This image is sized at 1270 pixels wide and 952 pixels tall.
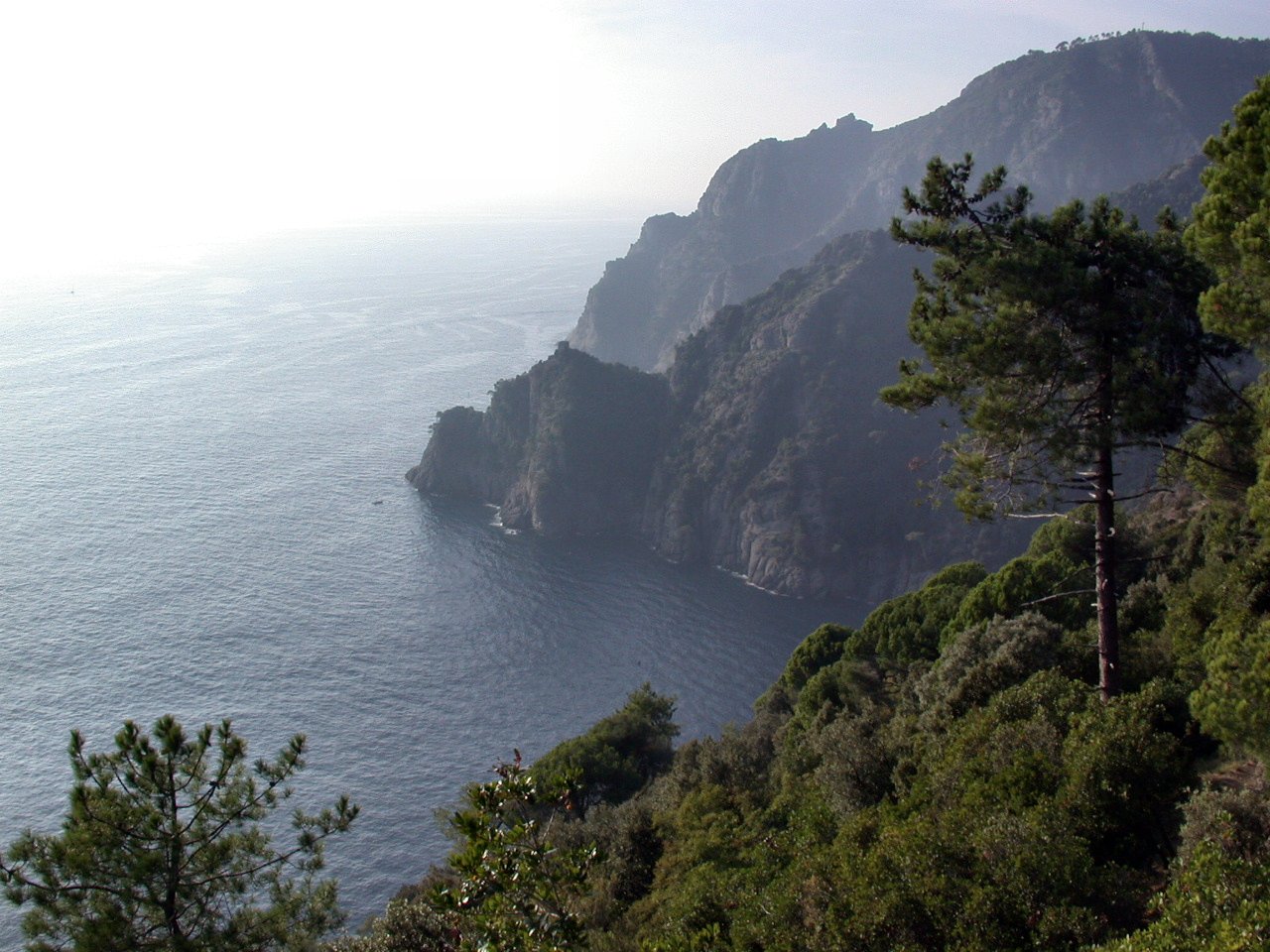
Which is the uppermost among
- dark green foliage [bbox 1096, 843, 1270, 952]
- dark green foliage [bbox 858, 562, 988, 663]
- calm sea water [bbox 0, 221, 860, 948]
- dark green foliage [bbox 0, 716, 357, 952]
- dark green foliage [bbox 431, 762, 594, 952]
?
dark green foliage [bbox 431, 762, 594, 952]

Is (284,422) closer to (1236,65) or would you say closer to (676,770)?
(676,770)

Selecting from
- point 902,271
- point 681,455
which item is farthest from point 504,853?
point 902,271

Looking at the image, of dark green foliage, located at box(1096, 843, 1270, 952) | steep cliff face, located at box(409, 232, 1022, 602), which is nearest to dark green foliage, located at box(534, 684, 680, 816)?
dark green foliage, located at box(1096, 843, 1270, 952)

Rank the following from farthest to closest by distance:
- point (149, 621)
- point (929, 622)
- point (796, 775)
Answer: point (149, 621) → point (929, 622) → point (796, 775)

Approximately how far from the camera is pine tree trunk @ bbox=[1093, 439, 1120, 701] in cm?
1817

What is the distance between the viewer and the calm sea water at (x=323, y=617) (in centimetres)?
6644

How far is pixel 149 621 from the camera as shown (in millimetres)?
83875

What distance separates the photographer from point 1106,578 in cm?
1861

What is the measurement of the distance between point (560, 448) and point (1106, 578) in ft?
372

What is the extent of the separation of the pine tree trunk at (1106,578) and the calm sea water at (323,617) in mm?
45815

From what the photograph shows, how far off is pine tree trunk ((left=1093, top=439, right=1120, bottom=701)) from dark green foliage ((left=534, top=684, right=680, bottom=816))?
28.9 m

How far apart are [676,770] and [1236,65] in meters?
219

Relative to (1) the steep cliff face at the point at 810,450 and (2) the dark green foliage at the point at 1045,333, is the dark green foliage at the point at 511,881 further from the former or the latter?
(1) the steep cliff face at the point at 810,450

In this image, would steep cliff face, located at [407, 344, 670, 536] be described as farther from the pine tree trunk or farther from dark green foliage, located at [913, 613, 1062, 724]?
the pine tree trunk
